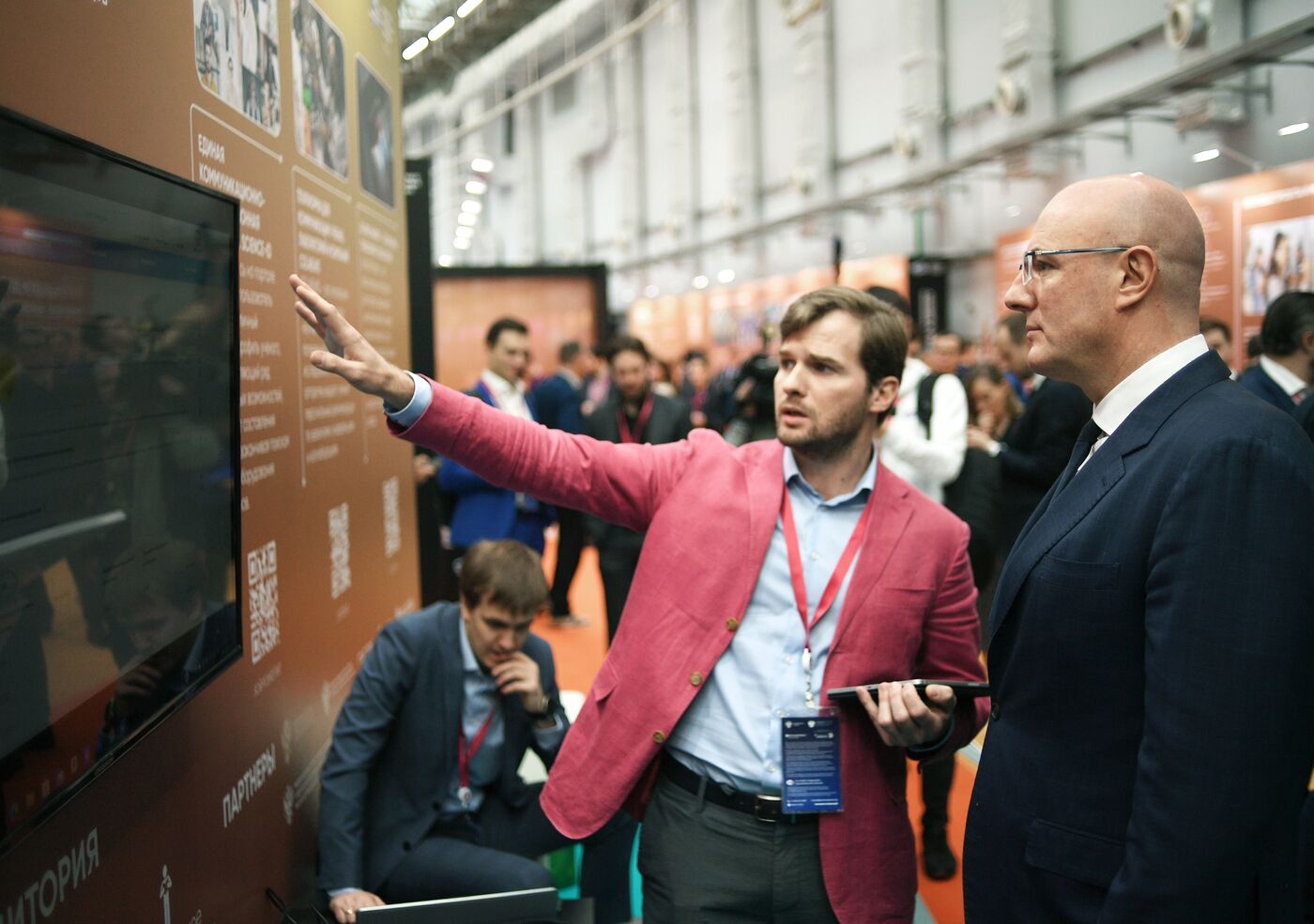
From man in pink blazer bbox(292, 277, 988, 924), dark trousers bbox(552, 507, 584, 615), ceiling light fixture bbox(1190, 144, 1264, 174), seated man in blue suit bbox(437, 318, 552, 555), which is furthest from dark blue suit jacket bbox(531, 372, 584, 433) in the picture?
man in pink blazer bbox(292, 277, 988, 924)

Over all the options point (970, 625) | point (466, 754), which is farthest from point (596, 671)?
point (970, 625)

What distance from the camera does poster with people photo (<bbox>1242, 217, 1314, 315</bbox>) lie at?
5452 millimetres

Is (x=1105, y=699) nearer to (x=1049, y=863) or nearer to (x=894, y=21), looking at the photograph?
(x=1049, y=863)

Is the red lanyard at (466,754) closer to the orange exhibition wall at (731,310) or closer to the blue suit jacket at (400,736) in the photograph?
the blue suit jacket at (400,736)

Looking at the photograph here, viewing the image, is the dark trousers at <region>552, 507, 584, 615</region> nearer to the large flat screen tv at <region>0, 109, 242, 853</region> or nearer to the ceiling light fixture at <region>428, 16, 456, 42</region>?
the ceiling light fixture at <region>428, 16, 456, 42</region>

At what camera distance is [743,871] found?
1.88m

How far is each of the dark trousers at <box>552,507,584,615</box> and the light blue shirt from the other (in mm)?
4579

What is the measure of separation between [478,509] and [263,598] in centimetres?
299

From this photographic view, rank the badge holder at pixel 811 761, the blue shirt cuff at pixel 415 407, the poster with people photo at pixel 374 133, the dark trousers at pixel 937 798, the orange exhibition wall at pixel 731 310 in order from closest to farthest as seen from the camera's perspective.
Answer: the blue shirt cuff at pixel 415 407, the badge holder at pixel 811 761, the poster with people photo at pixel 374 133, the dark trousers at pixel 937 798, the orange exhibition wall at pixel 731 310

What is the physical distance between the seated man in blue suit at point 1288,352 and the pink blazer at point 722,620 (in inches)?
92.6

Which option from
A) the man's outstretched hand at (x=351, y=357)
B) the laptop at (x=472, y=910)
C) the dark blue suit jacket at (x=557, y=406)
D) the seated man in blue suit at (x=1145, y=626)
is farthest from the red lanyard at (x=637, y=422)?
the seated man in blue suit at (x=1145, y=626)

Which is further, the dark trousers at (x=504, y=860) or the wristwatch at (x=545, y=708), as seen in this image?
the wristwatch at (x=545, y=708)

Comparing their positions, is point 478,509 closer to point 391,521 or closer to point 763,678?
point 391,521

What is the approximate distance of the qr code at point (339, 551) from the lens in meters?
2.95
